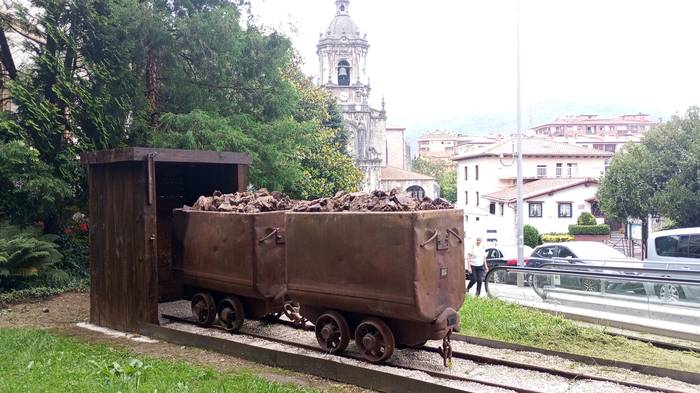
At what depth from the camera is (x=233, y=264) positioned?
10031mm

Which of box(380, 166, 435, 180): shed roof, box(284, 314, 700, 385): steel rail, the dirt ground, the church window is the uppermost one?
the church window

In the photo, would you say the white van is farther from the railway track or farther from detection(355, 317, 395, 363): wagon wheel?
detection(355, 317, 395, 363): wagon wheel

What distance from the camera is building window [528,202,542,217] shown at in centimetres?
4372

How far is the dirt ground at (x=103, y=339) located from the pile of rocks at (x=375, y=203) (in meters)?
2.31

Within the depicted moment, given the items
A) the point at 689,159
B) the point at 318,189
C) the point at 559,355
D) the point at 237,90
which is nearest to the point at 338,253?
the point at 559,355

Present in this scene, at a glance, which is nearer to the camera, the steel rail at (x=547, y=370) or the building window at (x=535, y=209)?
the steel rail at (x=547, y=370)

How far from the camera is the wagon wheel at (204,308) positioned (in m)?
10.7

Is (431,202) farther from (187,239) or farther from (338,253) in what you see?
(187,239)

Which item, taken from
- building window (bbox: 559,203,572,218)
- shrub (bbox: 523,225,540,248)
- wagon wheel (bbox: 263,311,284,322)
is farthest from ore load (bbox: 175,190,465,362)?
building window (bbox: 559,203,572,218)

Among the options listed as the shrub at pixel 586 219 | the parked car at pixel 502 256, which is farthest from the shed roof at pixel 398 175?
the parked car at pixel 502 256

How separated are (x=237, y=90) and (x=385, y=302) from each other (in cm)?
1232

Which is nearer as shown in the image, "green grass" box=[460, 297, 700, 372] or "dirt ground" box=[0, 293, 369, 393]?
"dirt ground" box=[0, 293, 369, 393]

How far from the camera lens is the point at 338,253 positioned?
8.38 metres

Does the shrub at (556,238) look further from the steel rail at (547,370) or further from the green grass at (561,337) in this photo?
the steel rail at (547,370)
